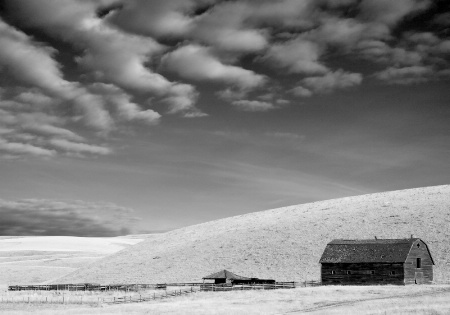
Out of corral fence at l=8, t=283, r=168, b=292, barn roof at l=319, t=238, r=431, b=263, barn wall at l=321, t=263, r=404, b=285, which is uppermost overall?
barn roof at l=319, t=238, r=431, b=263

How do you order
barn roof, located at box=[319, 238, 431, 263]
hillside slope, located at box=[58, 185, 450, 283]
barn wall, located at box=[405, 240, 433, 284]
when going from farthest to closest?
hillside slope, located at box=[58, 185, 450, 283] < barn roof, located at box=[319, 238, 431, 263] < barn wall, located at box=[405, 240, 433, 284]

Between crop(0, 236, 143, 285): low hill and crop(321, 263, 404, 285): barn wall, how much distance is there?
145 ft

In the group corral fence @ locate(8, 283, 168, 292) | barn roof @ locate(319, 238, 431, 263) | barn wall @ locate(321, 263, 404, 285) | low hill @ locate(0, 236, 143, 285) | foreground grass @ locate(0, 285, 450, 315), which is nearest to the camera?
foreground grass @ locate(0, 285, 450, 315)

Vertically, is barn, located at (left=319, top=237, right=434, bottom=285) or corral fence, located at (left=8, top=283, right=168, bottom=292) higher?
barn, located at (left=319, top=237, right=434, bottom=285)

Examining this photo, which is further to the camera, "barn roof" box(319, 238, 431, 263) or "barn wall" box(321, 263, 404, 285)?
"barn roof" box(319, 238, 431, 263)

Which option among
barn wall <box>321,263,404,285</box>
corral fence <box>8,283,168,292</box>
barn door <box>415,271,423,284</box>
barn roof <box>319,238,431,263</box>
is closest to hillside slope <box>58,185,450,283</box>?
barn door <box>415,271,423,284</box>

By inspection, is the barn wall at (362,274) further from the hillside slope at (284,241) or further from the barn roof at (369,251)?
the hillside slope at (284,241)

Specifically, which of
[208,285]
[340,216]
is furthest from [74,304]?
[340,216]

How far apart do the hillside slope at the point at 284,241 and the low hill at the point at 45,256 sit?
8.49 m

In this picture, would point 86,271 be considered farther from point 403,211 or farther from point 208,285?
point 403,211

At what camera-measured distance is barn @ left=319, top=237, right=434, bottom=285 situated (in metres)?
59.3

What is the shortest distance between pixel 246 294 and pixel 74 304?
14.4m

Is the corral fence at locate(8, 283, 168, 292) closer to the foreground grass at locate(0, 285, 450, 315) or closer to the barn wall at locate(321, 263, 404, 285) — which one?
the foreground grass at locate(0, 285, 450, 315)

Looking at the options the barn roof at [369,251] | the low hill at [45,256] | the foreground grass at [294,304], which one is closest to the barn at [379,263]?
the barn roof at [369,251]
